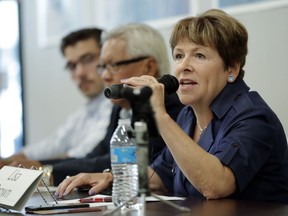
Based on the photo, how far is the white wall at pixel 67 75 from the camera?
2994mm

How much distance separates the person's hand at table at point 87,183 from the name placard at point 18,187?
351mm

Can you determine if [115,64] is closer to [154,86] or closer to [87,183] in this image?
[87,183]

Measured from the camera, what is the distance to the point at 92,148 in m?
3.72

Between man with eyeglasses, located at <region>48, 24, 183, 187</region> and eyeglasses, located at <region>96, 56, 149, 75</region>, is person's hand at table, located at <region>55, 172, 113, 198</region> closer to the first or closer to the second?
man with eyeglasses, located at <region>48, 24, 183, 187</region>

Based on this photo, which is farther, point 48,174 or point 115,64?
point 115,64

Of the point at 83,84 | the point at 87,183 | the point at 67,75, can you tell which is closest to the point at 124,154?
the point at 87,183

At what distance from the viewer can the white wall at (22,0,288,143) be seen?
299 centimetres

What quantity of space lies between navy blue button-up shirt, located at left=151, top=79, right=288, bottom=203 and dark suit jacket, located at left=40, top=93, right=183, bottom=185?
415 mm

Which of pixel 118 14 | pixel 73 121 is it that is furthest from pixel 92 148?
pixel 118 14

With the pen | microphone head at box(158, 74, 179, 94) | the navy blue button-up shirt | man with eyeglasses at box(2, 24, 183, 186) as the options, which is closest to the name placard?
the pen

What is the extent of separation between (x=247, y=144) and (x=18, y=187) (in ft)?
2.44

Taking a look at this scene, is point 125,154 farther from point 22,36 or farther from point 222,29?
point 22,36

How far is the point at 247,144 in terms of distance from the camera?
2.03 metres

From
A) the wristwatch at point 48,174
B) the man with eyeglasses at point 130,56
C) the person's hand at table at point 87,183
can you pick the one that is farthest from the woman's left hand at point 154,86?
the man with eyeglasses at point 130,56
